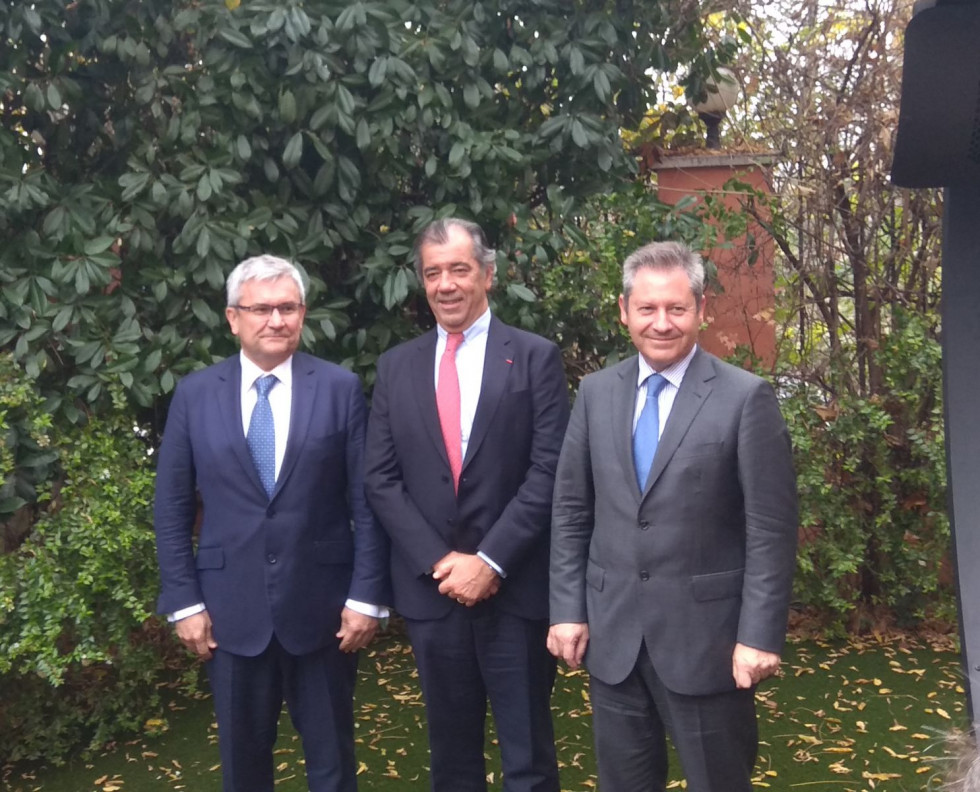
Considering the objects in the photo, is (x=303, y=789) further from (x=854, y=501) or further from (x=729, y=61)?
(x=729, y=61)

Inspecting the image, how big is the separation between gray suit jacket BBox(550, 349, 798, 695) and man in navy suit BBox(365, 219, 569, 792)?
0.40 meters

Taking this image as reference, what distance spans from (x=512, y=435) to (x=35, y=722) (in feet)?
8.83

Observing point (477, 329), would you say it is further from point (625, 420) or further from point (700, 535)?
point (700, 535)

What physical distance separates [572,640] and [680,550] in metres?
0.42

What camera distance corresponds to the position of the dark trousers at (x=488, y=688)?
3.06 meters

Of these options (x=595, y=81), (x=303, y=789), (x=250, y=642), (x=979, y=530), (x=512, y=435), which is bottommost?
(x=303, y=789)

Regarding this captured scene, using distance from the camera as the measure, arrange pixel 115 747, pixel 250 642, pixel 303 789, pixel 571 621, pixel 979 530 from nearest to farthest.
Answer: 1. pixel 979 530
2. pixel 571 621
3. pixel 250 642
4. pixel 303 789
5. pixel 115 747

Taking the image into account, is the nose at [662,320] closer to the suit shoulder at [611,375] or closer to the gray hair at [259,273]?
the suit shoulder at [611,375]

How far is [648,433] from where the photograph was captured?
8.77ft

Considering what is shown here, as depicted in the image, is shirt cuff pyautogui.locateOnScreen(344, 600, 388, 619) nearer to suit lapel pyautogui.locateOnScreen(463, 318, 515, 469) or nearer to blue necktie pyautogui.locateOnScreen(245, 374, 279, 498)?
blue necktie pyautogui.locateOnScreen(245, 374, 279, 498)

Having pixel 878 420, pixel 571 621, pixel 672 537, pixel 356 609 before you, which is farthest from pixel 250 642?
pixel 878 420

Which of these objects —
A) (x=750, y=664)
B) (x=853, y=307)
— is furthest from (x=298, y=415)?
(x=853, y=307)

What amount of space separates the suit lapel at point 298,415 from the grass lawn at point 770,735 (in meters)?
1.74

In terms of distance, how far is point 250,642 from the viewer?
3018 mm
